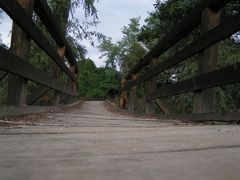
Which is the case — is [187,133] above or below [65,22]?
below

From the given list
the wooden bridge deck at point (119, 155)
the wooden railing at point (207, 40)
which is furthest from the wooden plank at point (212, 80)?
the wooden bridge deck at point (119, 155)

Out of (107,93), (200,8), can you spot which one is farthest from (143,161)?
(107,93)

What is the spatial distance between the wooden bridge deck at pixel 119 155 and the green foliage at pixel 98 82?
4637cm

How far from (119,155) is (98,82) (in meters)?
51.1

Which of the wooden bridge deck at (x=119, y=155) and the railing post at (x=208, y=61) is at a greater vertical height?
the railing post at (x=208, y=61)

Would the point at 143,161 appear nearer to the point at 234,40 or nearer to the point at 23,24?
the point at 23,24

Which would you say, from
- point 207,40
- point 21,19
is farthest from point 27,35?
point 207,40

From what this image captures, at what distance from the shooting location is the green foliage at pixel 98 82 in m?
50.8

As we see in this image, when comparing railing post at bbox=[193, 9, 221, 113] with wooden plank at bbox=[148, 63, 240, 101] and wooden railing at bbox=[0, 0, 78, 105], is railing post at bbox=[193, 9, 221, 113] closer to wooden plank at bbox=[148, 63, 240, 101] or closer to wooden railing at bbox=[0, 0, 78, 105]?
wooden plank at bbox=[148, 63, 240, 101]

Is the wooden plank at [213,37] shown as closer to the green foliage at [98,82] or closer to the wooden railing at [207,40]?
the wooden railing at [207,40]

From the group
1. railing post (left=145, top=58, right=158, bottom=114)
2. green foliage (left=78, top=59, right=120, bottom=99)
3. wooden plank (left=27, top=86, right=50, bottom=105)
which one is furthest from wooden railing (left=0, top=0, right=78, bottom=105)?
green foliage (left=78, top=59, right=120, bottom=99)

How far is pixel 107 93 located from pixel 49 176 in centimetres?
4925

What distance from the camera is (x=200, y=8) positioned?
5.13 m

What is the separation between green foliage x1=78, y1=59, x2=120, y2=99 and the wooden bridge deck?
46.4 m
